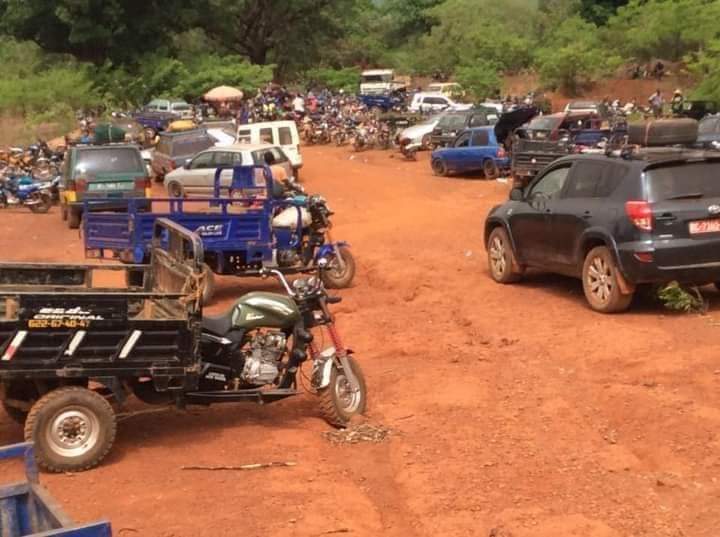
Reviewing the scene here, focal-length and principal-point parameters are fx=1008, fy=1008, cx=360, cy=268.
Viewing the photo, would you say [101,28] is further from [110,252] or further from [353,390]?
[353,390]

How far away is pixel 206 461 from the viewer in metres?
6.73

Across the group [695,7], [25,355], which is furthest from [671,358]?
[695,7]

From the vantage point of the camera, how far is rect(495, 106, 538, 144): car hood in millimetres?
26766

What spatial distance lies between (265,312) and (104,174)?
526 inches

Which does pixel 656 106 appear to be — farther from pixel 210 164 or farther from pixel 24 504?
pixel 24 504

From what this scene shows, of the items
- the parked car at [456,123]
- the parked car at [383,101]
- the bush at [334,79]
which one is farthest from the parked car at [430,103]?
the bush at [334,79]

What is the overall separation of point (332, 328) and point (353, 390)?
1.63 feet

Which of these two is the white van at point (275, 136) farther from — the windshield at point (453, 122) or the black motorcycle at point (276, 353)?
the black motorcycle at point (276, 353)

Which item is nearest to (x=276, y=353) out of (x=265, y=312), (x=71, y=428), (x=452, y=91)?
(x=265, y=312)

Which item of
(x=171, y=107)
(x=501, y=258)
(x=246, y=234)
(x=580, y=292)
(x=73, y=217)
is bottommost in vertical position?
(x=73, y=217)

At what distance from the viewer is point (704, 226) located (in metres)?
9.87

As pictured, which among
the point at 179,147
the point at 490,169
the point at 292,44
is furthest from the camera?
the point at 292,44

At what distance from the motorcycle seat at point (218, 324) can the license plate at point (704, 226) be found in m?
4.95

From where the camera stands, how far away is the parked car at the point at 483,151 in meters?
26.7
